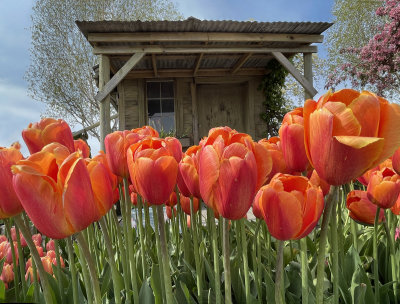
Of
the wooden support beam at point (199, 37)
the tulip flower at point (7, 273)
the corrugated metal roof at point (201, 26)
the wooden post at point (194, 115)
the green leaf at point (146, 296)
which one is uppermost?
the corrugated metal roof at point (201, 26)

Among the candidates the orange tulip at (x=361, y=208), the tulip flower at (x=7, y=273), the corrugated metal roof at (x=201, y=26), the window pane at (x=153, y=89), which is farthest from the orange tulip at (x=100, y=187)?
the window pane at (x=153, y=89)

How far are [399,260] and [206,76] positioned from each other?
8377 millimetres

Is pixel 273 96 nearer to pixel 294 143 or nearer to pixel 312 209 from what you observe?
pixel 294 143

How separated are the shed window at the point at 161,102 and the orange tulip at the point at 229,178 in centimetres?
876

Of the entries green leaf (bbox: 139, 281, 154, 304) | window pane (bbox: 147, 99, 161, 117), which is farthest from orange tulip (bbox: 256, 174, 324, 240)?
window pane (bbox: 147, 99, 161, 117)

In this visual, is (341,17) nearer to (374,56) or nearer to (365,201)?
(374,56)

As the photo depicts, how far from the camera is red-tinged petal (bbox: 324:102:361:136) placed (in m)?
0.54

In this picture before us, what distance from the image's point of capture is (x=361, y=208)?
1303 mm

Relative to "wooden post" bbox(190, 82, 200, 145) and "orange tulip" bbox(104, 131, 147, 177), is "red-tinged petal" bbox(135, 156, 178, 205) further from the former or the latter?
"wooden post" bbox(190, 82, 200, 145)

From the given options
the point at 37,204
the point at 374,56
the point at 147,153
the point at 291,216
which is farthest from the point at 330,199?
the point at 374,56

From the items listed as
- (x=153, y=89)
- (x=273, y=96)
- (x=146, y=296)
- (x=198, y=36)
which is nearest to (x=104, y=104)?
(x=198, y=36)

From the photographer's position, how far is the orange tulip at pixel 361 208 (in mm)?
1288

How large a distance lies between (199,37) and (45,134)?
6250 millimetres

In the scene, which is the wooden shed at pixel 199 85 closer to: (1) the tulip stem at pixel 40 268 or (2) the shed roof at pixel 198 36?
(2) the shed roof at pixel 198 36
